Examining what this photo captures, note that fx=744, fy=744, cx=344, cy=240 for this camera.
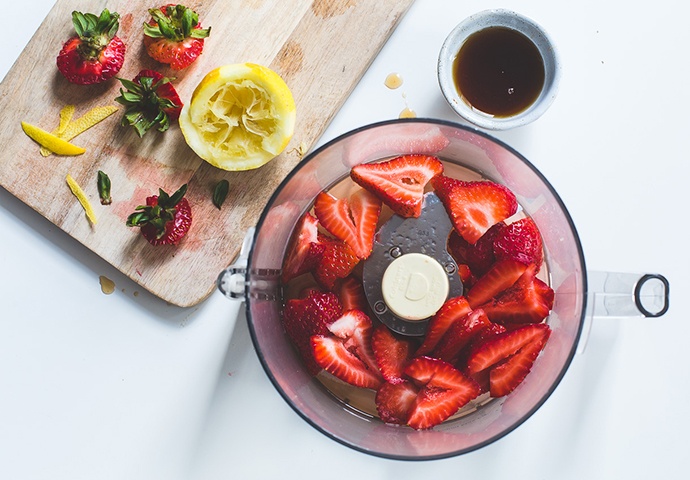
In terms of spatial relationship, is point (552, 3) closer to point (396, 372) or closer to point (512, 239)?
point (512, 239)

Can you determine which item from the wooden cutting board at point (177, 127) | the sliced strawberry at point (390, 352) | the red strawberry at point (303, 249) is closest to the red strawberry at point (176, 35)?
the wooden cutting board at point (177, 127)

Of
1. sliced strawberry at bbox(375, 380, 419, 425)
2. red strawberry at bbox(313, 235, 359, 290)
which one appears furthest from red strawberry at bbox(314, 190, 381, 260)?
sliced strawberry at bbox(375, 380, 419, 425)

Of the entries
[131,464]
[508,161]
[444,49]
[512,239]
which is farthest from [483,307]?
[131,464]

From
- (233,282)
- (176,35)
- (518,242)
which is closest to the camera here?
(233,282)

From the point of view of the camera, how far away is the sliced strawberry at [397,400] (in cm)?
121

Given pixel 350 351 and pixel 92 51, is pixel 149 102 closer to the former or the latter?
pixel 92 51

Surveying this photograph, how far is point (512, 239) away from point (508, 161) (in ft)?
0.42

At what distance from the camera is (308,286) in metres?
1.31

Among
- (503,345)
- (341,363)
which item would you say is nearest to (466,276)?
(503,345)

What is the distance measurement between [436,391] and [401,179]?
0.35 metres

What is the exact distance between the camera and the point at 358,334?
4.13ft

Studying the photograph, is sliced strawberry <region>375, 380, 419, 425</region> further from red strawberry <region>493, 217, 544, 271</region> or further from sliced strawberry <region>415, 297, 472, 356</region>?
red strawberry <region>493, 217, 544, 271</region>

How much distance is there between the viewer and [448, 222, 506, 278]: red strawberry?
4.11 feet

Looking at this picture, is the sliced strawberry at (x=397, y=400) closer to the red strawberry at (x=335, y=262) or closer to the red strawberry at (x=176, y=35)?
the red strawberry at (x=335, y=262)
